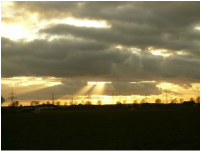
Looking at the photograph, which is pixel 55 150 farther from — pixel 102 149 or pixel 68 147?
pixel 102 149

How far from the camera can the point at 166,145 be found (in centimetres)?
3444

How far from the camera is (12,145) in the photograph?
119 feet

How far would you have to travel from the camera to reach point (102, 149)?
3206 centimetres

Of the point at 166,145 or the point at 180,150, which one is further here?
the point at 166,145

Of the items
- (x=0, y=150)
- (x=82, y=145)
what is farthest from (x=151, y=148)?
(x=0, y=150)

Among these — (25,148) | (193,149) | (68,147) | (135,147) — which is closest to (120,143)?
(135,147)

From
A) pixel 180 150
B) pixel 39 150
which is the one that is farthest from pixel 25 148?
pixel 180 150

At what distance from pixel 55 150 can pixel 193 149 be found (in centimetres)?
1465

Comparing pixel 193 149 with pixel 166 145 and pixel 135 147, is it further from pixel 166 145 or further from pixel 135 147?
pixel 135 147

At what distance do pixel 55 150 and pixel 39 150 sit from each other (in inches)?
72.3

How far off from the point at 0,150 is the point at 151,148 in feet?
53.1

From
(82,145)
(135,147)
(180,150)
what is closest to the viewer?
(180,150)

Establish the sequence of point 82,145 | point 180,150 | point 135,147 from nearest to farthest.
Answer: point 180,150, point 135,147, point 82,145

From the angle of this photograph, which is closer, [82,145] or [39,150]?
[39,150]
